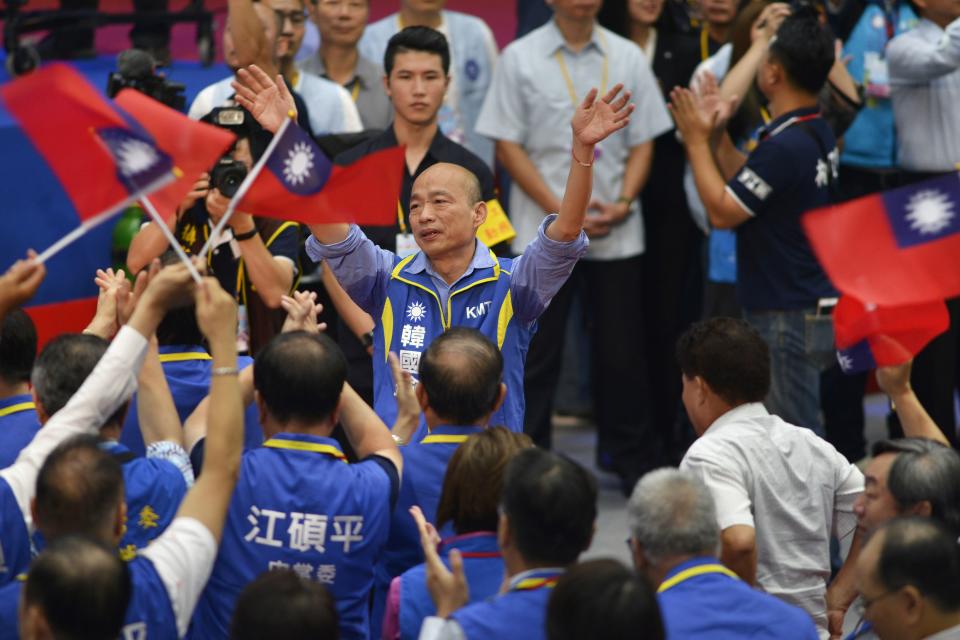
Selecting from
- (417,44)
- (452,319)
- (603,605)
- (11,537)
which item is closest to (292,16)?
(417,44)

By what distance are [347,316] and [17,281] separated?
8.90ft

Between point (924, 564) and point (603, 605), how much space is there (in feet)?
2.51

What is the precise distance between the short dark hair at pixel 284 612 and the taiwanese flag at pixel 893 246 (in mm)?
1572

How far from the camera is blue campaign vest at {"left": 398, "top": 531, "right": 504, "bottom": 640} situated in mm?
3324

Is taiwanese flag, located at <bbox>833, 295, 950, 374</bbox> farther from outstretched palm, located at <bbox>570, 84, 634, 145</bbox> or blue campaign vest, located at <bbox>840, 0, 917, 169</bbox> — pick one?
blue campaign vest, located at <bbox>840, 0, 917, 169</bbox>

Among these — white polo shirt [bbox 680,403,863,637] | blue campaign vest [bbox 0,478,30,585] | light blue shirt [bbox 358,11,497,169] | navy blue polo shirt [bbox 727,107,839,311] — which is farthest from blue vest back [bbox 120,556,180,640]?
light blue shirt [bbox 358,11,497,169]

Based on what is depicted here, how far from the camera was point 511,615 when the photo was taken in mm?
2969

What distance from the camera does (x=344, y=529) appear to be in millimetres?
3504

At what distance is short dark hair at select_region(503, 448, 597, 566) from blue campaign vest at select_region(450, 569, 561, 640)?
0.25ft

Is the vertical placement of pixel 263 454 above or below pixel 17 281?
below

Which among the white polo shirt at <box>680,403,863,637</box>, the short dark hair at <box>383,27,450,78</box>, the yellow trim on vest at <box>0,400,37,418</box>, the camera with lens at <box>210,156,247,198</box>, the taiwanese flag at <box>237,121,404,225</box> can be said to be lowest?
the white polo shirt at <box>680,403,863,637</box>

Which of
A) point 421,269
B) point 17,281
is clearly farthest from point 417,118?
point 17,281

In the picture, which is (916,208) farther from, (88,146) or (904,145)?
(904,145)

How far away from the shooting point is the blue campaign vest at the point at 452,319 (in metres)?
4.65
